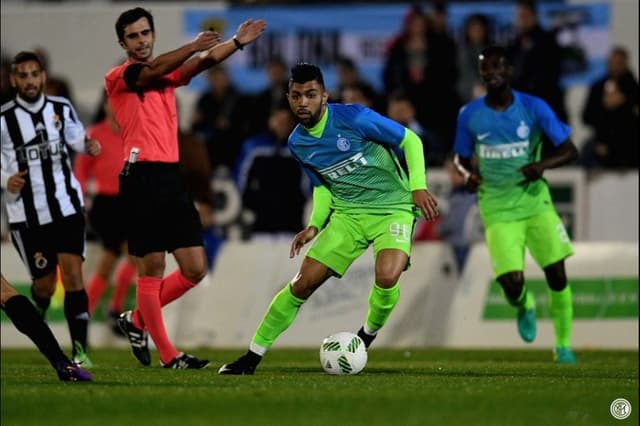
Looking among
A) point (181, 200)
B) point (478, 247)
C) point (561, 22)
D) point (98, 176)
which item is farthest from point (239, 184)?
point (181, 200)

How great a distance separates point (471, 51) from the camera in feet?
56.5

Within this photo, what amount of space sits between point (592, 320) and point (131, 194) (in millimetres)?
6154

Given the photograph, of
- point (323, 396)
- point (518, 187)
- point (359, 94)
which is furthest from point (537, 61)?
point (323, 396)

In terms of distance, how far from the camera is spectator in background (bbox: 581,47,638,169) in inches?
639

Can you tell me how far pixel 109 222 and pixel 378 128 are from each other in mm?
6361

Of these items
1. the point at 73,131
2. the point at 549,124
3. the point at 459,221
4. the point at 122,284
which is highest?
the point at 73,131

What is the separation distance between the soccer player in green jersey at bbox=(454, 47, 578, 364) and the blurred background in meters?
2.69

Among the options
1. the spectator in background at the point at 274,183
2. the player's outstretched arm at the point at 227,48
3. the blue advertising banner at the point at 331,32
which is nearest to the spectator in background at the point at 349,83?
the spectator in background at the point at 274,183

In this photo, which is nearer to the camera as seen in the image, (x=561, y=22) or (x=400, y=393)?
(x=400, y=393)

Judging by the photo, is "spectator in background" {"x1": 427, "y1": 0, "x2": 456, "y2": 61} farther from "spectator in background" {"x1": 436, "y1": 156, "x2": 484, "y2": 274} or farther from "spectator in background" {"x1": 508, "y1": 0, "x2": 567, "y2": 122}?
"spectator in background" {"x1": 436, "y1": 156, "x2": 484, "y2": 274}

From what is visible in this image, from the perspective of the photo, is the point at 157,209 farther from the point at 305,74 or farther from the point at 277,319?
the point at 305,74

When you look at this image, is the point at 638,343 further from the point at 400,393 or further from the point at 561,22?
the point at 400,393

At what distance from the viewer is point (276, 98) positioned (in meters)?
17.6

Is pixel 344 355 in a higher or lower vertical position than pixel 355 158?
lower
